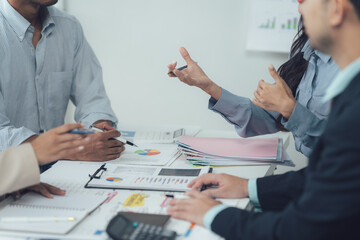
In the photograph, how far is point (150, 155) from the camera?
5.37ft

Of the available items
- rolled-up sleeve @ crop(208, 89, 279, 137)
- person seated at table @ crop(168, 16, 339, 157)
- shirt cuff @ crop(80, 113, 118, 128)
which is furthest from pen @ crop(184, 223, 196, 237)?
shirt cuff @ crop(80, 113, 118, 128)

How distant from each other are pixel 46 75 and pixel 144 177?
0.86m

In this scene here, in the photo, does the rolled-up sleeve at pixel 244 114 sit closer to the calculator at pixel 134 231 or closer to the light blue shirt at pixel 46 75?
the light blue shirt at pixel 46 75

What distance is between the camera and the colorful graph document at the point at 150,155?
5.07 feet

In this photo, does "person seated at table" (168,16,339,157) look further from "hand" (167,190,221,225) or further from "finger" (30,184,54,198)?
"finger" (30,184,54,198)

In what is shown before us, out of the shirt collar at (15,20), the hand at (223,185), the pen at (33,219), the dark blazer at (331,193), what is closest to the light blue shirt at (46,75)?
the shirt collar at (15,20)

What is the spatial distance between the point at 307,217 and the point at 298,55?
1072mm

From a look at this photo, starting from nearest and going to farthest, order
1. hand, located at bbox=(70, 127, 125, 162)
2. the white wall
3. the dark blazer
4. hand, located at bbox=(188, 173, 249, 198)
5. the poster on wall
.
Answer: the dark blazer
hand, located at bbox=(188, 173, 249, 198)
hand, located at bbox=(70, 127, 125, 162)
the poster on wall
the white wall

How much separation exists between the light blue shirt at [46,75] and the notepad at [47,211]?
58 cm

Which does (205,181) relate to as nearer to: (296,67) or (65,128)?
(65,128)

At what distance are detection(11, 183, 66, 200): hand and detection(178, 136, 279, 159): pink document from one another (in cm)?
54

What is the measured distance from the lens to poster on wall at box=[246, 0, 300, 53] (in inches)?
103

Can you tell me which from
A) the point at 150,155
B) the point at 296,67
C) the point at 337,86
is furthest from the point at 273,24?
the point at 337,86

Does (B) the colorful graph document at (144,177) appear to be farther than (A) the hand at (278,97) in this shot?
No
